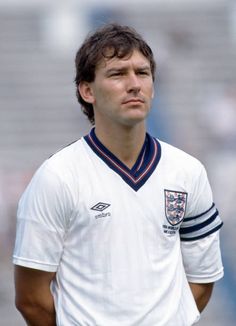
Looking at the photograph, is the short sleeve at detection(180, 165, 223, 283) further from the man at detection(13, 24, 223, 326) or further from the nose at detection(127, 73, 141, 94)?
the nose at detection(127, 73, 141, 94)

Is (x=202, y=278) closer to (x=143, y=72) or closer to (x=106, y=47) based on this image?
(x=143, y=72)

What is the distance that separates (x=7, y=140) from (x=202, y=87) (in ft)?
6.70

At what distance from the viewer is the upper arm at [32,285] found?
337 centimetres

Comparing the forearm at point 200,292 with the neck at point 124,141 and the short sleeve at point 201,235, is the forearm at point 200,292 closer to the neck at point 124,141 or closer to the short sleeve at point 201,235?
the short sleeve at point 201,235

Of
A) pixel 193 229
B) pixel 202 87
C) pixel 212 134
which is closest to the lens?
pixel 193 229

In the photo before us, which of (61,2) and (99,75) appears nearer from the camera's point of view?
(99,75)

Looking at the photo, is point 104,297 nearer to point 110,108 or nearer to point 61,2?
point 110,108

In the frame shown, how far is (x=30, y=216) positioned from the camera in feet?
10.8

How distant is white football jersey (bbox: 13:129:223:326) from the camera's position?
327cm

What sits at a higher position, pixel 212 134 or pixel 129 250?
pixel 212 134

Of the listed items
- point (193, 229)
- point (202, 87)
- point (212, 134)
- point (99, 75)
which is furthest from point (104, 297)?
point (202, 87)

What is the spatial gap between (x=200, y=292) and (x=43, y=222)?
796 millimetres

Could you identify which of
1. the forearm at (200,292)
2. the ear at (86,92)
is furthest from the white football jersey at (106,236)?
the forearm at (200,292)

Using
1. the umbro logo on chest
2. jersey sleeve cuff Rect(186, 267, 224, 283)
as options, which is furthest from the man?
jersey sleeve cuff Rect(186, 267, 224, 283)
